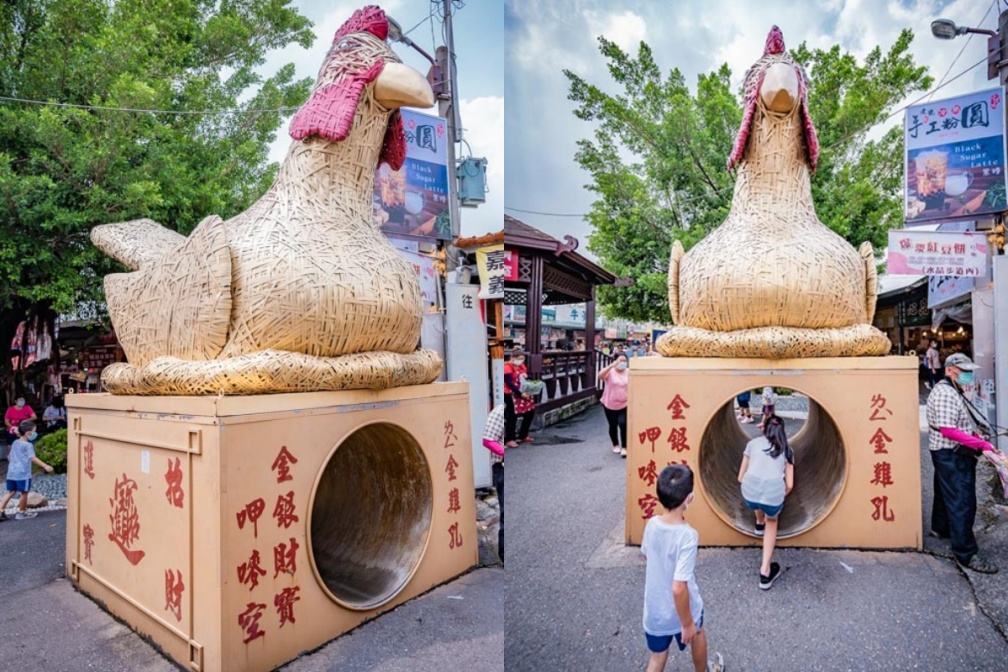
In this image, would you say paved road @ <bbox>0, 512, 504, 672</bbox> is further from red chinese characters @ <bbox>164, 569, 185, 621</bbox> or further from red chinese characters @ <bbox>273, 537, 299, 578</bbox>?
red chinese characters @ <bbox>273, 537, 299, 578</bbox>

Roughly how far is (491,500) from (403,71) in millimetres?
3946

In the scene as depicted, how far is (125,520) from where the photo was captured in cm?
315

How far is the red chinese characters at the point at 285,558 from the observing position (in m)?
2.75

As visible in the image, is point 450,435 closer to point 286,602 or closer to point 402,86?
point 286,602

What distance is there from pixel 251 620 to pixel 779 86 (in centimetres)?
391

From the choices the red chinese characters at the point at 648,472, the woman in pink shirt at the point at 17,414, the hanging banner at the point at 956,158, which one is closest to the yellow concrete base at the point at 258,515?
the red chinese characters at the point at 648,472

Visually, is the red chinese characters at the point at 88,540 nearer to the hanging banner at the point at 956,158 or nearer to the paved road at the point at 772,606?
the paved road at the point at 772,606

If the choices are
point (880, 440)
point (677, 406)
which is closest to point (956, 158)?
point (880, 440)

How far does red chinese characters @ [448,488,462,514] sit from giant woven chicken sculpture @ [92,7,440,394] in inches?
29.8

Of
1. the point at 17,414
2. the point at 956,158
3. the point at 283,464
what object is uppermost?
the point at 956,158

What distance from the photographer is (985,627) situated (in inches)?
102

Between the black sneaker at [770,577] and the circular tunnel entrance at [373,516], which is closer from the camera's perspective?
the black sneaker at [770,577]

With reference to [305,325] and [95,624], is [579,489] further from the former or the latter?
[95,624]

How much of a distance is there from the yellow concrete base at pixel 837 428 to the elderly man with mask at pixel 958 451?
0.15 meters
